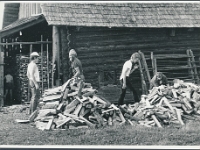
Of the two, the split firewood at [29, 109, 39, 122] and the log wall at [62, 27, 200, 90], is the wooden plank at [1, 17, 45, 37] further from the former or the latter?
the split firewood at [29, 109, 39, 122]

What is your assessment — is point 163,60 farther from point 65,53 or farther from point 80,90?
point 80,90

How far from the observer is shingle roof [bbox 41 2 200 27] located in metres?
12.4

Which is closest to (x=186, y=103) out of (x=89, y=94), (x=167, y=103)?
(x=167, y=103)

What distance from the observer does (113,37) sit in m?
13.4

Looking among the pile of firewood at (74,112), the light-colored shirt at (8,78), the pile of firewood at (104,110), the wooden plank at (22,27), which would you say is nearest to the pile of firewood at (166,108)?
the pile of firewood at (104,110)

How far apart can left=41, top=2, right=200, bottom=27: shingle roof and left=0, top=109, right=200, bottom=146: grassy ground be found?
15.3ft

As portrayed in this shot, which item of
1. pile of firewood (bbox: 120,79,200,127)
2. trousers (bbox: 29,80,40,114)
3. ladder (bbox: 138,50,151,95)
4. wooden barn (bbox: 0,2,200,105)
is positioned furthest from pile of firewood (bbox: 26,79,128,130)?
ladder (bbox: 138,50,151,95)

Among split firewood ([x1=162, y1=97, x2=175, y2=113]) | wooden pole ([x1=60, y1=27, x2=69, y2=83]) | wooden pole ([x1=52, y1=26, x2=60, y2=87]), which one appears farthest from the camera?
wooden pole ([x1=60, y1=27, x2=69, y2=83])

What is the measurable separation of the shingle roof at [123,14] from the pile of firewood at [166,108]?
320 cm

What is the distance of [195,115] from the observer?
10219mm

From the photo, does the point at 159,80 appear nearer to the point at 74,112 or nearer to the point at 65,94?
the point at 65,94

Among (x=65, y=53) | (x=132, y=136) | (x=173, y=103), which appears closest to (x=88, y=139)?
(x=132, y=136)

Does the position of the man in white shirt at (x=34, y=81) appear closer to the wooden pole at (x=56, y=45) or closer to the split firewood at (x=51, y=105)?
the split firewood at (x=51, y=105)

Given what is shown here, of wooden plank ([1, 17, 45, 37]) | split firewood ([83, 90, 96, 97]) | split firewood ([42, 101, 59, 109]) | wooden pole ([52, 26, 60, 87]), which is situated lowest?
split firewood ([42, 101, 59, 109])
